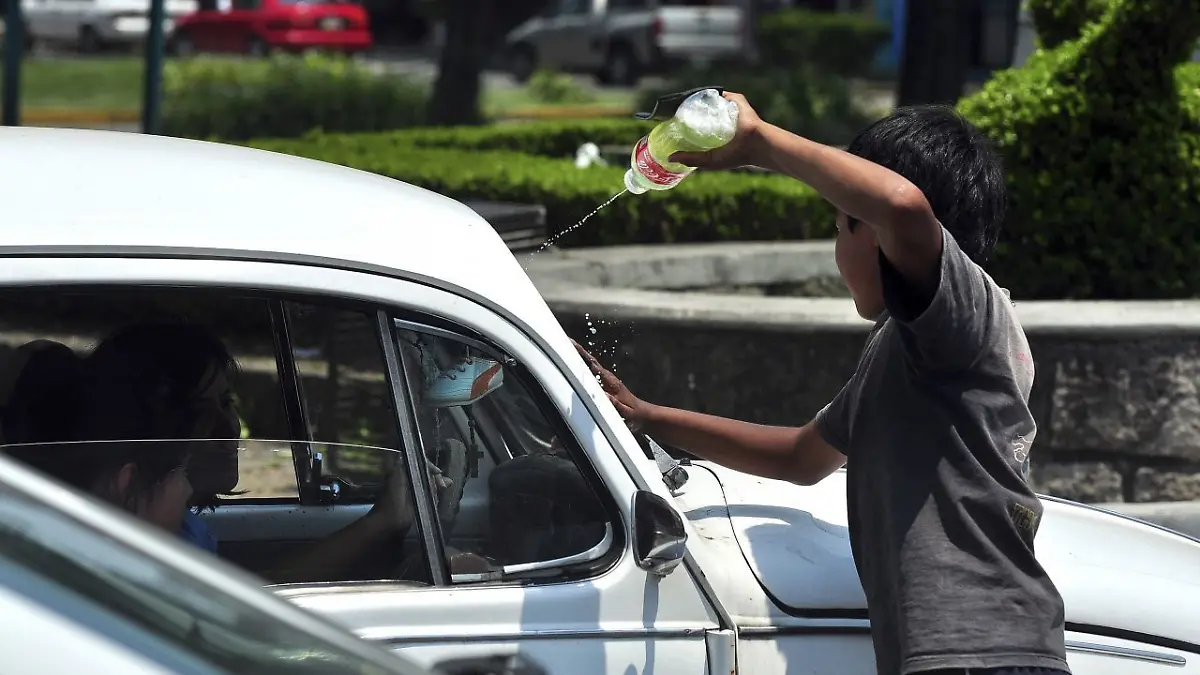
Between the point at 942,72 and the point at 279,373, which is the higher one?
the point at 279,373

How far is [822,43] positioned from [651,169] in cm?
2439

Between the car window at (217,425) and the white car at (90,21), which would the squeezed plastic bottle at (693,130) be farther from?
the white car at (90,21)

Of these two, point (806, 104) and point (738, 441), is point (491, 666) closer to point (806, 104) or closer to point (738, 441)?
point (738, 441)

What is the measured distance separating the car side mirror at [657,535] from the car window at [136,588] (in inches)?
31.1

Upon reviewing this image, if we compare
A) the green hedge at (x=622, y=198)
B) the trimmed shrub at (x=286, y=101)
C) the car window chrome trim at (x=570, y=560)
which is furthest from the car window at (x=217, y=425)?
the trimmed shrub at (x=286, y=101)

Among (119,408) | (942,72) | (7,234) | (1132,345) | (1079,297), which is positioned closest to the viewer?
(7,234)

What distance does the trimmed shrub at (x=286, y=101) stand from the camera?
43.6 ft

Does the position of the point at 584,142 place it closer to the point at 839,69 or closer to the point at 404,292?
the point at 404,292

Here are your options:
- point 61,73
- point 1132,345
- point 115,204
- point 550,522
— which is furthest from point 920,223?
point 61,73

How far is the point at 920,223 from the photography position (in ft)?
6.16

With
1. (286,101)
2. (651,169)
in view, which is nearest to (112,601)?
(651,169)

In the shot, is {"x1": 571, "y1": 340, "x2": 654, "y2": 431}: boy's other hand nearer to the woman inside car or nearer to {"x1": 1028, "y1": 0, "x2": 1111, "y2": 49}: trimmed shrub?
the woman inside car

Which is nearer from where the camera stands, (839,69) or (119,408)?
(119,408)

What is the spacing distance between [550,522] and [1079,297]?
13.8 ft
